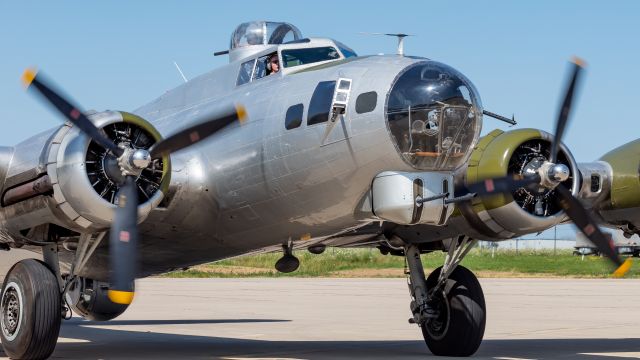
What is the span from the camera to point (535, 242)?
10675 centimetres

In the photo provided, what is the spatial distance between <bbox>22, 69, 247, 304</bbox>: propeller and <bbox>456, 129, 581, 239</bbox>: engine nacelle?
3.07 meters

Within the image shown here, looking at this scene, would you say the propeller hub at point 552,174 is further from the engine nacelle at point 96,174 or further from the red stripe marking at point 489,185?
the engine nacelle at point 96,174

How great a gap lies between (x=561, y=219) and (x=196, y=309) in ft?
49.0

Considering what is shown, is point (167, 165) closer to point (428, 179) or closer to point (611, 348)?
point (428, 179)

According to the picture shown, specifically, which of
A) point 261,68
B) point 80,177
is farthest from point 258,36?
point 80,177

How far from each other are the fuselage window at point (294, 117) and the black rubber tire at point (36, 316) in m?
A: 3.54

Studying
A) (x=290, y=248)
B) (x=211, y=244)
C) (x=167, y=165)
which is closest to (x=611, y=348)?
(x=290, y=248)

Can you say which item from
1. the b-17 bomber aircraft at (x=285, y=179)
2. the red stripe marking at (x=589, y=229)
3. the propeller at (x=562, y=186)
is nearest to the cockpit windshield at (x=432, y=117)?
the b-17 bomber aircraft at (x=285, y=179)

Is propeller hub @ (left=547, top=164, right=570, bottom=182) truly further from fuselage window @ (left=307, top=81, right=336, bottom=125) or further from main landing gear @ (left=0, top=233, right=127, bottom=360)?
main landing gear @ (left=0, top=233, right=127, bottom=360)

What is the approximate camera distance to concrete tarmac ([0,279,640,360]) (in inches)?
580

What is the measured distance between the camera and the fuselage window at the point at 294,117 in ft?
38.8

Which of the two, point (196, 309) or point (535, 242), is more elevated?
point (196, 309)

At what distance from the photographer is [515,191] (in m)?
12.9

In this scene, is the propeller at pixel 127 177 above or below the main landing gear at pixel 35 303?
above
